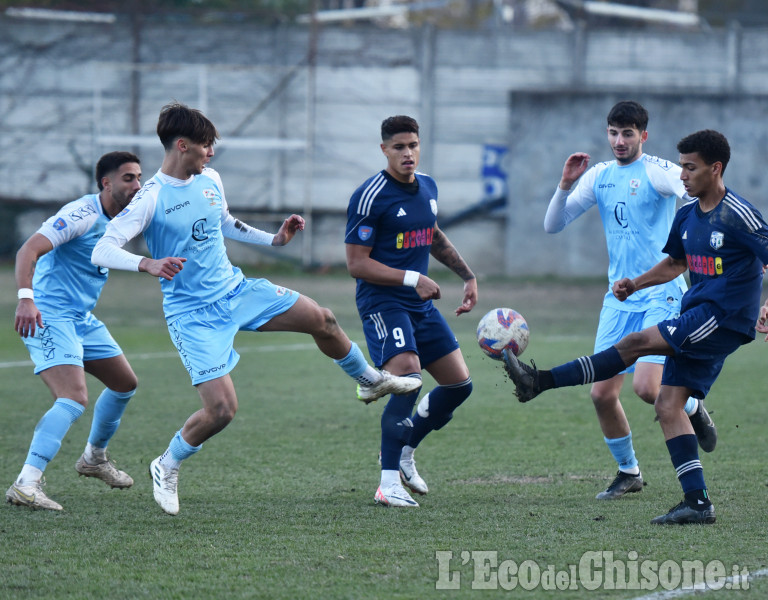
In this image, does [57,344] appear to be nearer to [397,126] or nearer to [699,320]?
[397,126]

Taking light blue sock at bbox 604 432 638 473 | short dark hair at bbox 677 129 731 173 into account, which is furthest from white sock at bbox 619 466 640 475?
short dark hair at bbox 677 129 731 173

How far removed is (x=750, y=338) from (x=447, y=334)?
1773 mm

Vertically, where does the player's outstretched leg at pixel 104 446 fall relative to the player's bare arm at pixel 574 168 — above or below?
below

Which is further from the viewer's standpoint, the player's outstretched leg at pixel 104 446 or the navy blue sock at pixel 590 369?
the player's outstretched leg at pixel 104 446

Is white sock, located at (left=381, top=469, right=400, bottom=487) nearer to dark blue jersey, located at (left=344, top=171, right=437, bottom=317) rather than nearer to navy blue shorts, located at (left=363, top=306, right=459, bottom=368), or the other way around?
navy blue shorts, located at (left=363, top=306, right=459, bottom=368)

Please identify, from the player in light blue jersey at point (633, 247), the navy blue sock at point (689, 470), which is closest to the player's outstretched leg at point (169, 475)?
the player in light blue jersey at point (633, 247)

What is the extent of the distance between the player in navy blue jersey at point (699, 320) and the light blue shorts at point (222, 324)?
1377 millimetres

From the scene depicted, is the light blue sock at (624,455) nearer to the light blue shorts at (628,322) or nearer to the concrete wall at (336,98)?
the light blue shorts at (628,322)

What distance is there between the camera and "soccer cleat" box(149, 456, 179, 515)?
18.7 ft

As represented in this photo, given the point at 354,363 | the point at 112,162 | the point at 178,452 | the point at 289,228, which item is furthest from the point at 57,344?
the point at 354,363

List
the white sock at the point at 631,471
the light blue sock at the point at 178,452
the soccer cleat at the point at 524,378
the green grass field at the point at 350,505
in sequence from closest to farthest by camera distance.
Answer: the green grass field at the point at 350,505 → the soccer cleat at the point at 524,378 → the light blue sock at the point at 178,452 → the white sock at the point at 631,471

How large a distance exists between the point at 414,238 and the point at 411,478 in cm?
144

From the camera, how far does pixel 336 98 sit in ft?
77.3

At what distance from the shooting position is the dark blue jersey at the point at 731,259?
5395mm
